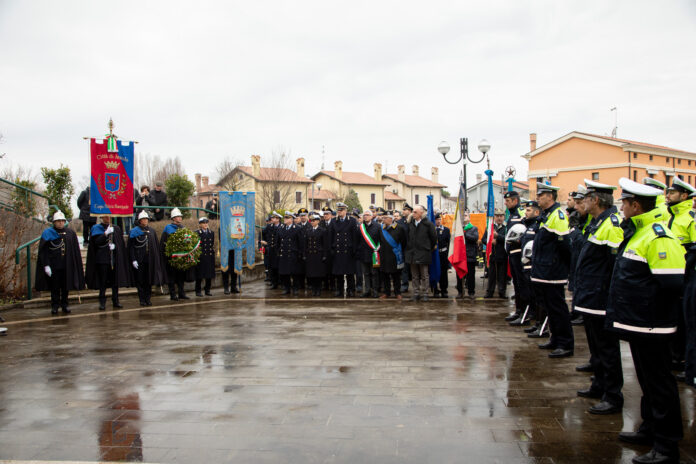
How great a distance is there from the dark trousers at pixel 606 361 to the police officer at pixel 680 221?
147 centimetres

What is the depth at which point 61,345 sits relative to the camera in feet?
25.1

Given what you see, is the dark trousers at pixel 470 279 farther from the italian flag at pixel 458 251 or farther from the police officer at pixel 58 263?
the police officer at pixel 58 263

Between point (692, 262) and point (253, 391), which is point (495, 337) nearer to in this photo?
point (692, 262)

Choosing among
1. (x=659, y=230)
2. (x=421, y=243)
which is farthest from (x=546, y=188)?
(x=421, y=243)

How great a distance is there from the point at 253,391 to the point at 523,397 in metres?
2.68

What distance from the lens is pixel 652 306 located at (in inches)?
147

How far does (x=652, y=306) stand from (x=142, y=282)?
10.7m

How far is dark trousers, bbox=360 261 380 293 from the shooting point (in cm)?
1274

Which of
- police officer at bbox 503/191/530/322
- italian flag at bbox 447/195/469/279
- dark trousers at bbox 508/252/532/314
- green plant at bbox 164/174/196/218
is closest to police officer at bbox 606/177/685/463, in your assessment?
dark trousers at bbox 508/252/532/314

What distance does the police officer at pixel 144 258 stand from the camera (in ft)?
39.1

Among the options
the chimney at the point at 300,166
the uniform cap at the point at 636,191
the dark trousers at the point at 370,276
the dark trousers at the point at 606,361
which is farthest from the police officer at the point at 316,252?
the chimney at the point at 300,166

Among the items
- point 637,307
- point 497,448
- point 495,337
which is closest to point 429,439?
point 497,448

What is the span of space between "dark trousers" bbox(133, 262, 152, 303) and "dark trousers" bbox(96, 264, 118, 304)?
0.48 meters

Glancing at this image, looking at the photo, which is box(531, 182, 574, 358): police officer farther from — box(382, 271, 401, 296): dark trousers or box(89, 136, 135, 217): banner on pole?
box(89, 136, 135, 217): banner on pole
